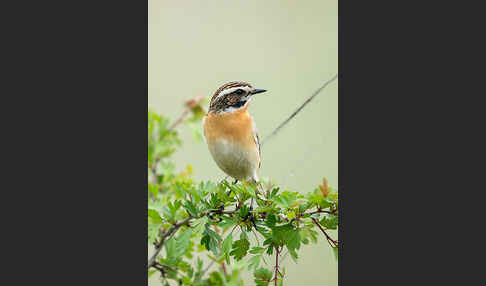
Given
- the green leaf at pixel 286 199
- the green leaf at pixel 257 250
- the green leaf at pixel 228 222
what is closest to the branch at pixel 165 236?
the green leaf at pixel 228 222

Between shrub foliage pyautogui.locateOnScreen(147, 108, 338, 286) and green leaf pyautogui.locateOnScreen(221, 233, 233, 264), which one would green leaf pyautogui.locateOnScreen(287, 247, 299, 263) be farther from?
green leaf pyautogui.locateOnScreen(221, 233, 233, 264)

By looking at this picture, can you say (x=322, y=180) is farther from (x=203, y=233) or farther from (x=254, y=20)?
(x=254, y=20)

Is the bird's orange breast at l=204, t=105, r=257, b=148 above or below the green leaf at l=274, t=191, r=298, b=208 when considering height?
above

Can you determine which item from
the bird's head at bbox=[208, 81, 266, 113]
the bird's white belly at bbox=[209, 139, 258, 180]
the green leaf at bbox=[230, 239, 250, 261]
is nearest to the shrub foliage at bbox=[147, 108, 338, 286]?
the green leaf at bbox=[230, 239, 250, 261]

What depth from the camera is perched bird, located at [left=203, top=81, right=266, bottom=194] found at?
2.89m

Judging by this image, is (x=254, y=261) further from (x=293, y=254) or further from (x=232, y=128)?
(x=232, y=128)

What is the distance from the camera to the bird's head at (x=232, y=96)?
2680 millimetres

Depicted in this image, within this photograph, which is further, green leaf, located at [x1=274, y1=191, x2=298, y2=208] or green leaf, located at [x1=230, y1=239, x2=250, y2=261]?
green leaf, located at [x1=230, y1=239, x2=250, y2=261]

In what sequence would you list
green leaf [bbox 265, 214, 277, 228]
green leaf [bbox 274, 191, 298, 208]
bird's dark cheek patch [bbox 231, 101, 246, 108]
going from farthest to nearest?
bird's dark cheek patch [bbox 231, 101, 246, 108]
green leaf [bbox 265, 214, 277, 228]
green leaf [bbox 274, 191, 298, 208]

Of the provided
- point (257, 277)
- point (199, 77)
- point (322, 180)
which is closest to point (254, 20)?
point (199, 77)

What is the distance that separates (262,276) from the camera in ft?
7.20

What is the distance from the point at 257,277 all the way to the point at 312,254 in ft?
0.91

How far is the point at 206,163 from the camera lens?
304 cm

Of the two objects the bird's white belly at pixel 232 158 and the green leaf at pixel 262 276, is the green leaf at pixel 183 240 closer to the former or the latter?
the green leaf at pixel 262 276
